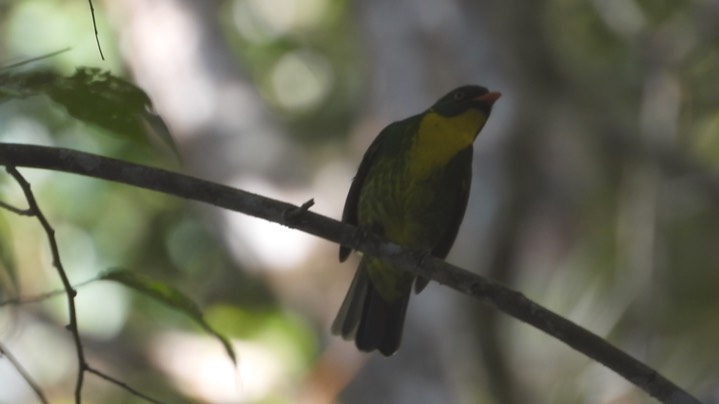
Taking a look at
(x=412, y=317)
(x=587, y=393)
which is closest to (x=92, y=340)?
(x=412, y=317)

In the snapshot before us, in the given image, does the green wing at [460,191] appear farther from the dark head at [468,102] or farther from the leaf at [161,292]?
the leaf at [161,292]

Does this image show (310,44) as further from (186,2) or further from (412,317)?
(412,317)

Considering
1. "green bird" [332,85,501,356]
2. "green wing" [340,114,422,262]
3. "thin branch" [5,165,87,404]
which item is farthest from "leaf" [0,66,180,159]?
"green wing" [340,114,422,262]

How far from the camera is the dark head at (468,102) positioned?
140 inches

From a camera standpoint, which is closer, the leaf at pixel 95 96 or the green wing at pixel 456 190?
the leaf at pixel 95 96

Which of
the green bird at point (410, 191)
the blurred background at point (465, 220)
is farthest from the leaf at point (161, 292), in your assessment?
the blurred background at point (465, 220)

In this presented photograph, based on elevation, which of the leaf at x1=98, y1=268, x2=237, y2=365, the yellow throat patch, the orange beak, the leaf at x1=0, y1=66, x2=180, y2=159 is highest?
the orange beak

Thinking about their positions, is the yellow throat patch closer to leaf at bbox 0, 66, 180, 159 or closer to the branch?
the branch

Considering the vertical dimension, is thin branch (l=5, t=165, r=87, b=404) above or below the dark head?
below

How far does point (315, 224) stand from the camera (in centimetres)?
Answer: 204

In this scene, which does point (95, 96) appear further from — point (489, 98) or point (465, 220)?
point (465, 220)

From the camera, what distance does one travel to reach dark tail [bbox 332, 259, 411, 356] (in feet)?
11.9

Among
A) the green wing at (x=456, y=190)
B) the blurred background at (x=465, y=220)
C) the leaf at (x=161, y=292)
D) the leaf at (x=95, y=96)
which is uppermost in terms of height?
the blurred background at (x=465, y=220)

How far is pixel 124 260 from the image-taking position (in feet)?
27.1
